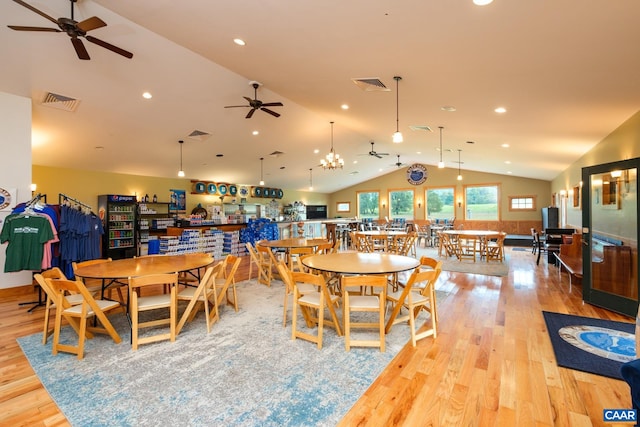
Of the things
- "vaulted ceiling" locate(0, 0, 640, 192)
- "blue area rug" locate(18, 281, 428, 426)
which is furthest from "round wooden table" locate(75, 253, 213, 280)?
"vaulted ceiling" locate(0, 0, 640, 192)

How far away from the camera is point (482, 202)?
13031 mm

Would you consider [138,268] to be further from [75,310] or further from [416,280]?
[416,280]

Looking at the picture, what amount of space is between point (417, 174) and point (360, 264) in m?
11.7

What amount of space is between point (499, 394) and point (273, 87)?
5202 mm

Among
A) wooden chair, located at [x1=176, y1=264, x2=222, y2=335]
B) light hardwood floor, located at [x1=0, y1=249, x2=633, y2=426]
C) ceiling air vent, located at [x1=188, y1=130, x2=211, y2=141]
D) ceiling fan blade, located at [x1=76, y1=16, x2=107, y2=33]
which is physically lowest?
light hardwood floor, located at [x1=0, y1=249, x2=633, y2=426]

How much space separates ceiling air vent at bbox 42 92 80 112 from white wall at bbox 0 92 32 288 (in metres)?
0.23

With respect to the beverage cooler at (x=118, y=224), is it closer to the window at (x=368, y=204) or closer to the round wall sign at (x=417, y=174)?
the window at (x=368, y=204)

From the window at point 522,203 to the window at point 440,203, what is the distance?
227cm

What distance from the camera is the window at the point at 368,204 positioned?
15.8 metres

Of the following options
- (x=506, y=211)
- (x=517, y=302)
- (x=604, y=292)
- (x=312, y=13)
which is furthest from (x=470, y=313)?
(x=506, y=211)

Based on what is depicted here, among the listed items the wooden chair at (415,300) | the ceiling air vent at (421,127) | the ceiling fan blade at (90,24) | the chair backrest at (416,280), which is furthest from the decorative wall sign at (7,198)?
the ceiling air vent at (421,127)

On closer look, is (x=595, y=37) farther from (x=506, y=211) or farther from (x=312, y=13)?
(x=506, y=211)

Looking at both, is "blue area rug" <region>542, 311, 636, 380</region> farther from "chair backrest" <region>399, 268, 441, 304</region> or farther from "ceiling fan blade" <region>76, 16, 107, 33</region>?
"ceiling fan blade" <region>76, 16, 107, 33</region>

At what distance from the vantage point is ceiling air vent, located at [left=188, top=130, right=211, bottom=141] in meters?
6.90
